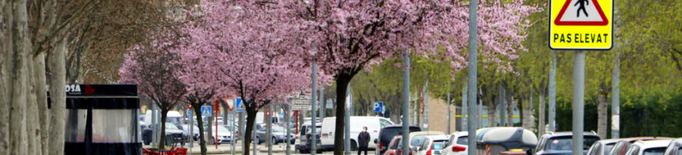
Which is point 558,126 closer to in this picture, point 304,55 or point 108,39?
point 108,39

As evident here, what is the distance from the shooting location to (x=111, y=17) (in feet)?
72.8

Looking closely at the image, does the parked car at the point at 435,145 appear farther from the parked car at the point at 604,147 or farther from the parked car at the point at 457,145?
the parked car at the point at 604,147

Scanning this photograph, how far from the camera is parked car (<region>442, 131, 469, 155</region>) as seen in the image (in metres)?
25.6

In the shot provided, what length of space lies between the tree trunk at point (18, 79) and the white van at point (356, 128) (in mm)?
30009

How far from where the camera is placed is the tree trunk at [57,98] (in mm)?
22516

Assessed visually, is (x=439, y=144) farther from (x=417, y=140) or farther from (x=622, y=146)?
(x=622, y=146)

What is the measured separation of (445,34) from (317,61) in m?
2.19

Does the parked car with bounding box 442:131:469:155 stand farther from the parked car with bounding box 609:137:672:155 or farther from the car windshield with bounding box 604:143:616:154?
the parked car with bounding box 609:137:672:155

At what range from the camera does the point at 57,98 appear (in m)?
22.6

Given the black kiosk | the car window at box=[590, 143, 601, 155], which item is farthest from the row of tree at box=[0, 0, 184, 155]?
the car window at box=[590, 143, 601, 155]

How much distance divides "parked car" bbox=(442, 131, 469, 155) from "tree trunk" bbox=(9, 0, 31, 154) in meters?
12.8

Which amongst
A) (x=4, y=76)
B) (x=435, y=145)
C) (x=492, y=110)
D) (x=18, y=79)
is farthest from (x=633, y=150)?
(x=492, y=110)

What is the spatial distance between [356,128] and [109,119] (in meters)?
21.4

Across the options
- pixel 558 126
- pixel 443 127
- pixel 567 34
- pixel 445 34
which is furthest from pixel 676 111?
pixel 443 127
